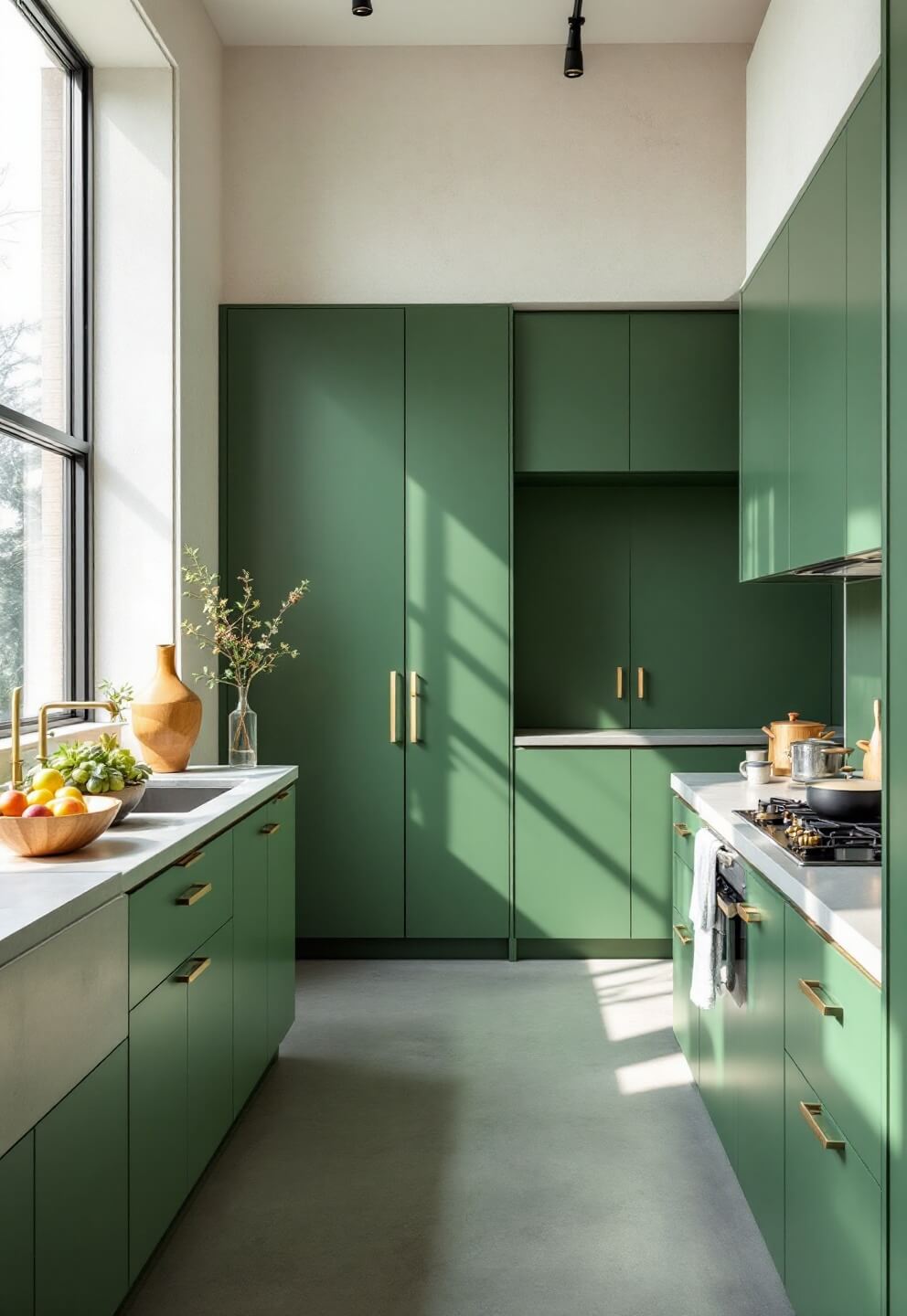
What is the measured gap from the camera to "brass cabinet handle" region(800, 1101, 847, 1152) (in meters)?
1.62

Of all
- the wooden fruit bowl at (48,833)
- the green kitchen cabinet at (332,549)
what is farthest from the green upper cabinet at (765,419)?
the wooden fruit bowl at (48,833)

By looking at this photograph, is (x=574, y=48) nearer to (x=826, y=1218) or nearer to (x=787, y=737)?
(x=787, y=737)

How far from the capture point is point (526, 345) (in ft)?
14.0

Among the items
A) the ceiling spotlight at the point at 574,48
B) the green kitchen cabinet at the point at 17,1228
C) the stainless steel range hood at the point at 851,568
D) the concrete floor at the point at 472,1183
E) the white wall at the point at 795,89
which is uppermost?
the ceiling spotlight at the point at 574,48

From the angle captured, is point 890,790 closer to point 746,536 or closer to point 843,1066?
point 843,1066

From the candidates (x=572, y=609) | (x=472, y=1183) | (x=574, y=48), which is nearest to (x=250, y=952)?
(x=472, y=1183)

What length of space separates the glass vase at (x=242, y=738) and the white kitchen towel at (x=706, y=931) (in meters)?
1.51

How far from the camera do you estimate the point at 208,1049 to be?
2.39 m

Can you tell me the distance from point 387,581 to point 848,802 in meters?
2.27

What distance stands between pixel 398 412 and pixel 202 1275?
3052 mm

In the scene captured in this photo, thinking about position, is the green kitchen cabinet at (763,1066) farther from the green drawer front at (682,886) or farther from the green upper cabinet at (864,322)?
the green upper cabinet at (864,322)

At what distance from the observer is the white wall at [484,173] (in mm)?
4340

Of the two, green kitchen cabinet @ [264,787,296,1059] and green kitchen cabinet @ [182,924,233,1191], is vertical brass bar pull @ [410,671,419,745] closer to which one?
green kitchen cabinet @ [264,787,296,1059]

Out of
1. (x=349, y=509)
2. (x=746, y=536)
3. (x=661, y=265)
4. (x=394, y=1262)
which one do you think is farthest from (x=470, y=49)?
(x=394, y=1262)
